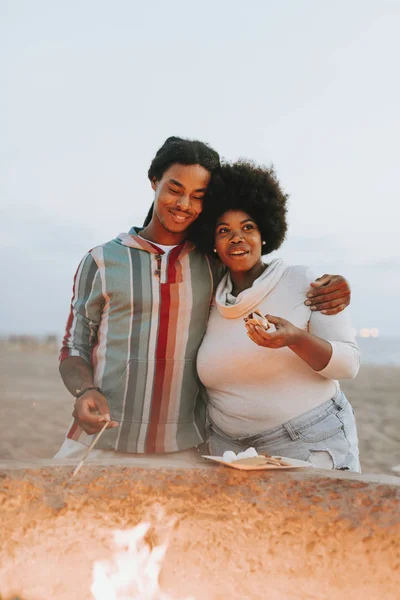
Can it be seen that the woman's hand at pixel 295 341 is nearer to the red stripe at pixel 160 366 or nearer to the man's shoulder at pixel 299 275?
the man's shoulder at pixel 299 275

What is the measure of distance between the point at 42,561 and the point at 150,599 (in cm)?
29

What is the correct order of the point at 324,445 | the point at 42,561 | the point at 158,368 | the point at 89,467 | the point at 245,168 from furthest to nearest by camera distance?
1. the point at 245,168
2. the point at 158,368
3. the point at 324,445
4. the point at 89,467
5. the point at 42,561

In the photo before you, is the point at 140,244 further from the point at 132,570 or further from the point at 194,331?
the point at 132,570

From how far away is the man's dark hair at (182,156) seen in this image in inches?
86.2

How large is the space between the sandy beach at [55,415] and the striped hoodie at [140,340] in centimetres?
47

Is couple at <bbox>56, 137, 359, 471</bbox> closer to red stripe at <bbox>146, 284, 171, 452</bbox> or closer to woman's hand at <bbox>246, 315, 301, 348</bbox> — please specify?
red stripe at <bbox>146, 284, 171, 452</bbox>

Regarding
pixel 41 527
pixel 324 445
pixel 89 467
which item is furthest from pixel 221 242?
pixel 41 527

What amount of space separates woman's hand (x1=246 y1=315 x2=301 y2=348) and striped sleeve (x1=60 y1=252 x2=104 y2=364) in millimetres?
623

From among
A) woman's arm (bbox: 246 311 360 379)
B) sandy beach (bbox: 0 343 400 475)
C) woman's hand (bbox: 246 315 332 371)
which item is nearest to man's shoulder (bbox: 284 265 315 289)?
woman's arm (bbox: 246 311 360 379)

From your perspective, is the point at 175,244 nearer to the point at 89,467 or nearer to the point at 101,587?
the point at 89,467

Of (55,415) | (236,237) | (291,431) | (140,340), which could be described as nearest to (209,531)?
(291,431)

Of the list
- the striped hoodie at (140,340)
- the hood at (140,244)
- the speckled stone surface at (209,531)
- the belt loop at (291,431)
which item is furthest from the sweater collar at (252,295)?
the speckled stone surface at (209,531)

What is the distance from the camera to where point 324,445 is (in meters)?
1.96

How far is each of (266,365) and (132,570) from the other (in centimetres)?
79
